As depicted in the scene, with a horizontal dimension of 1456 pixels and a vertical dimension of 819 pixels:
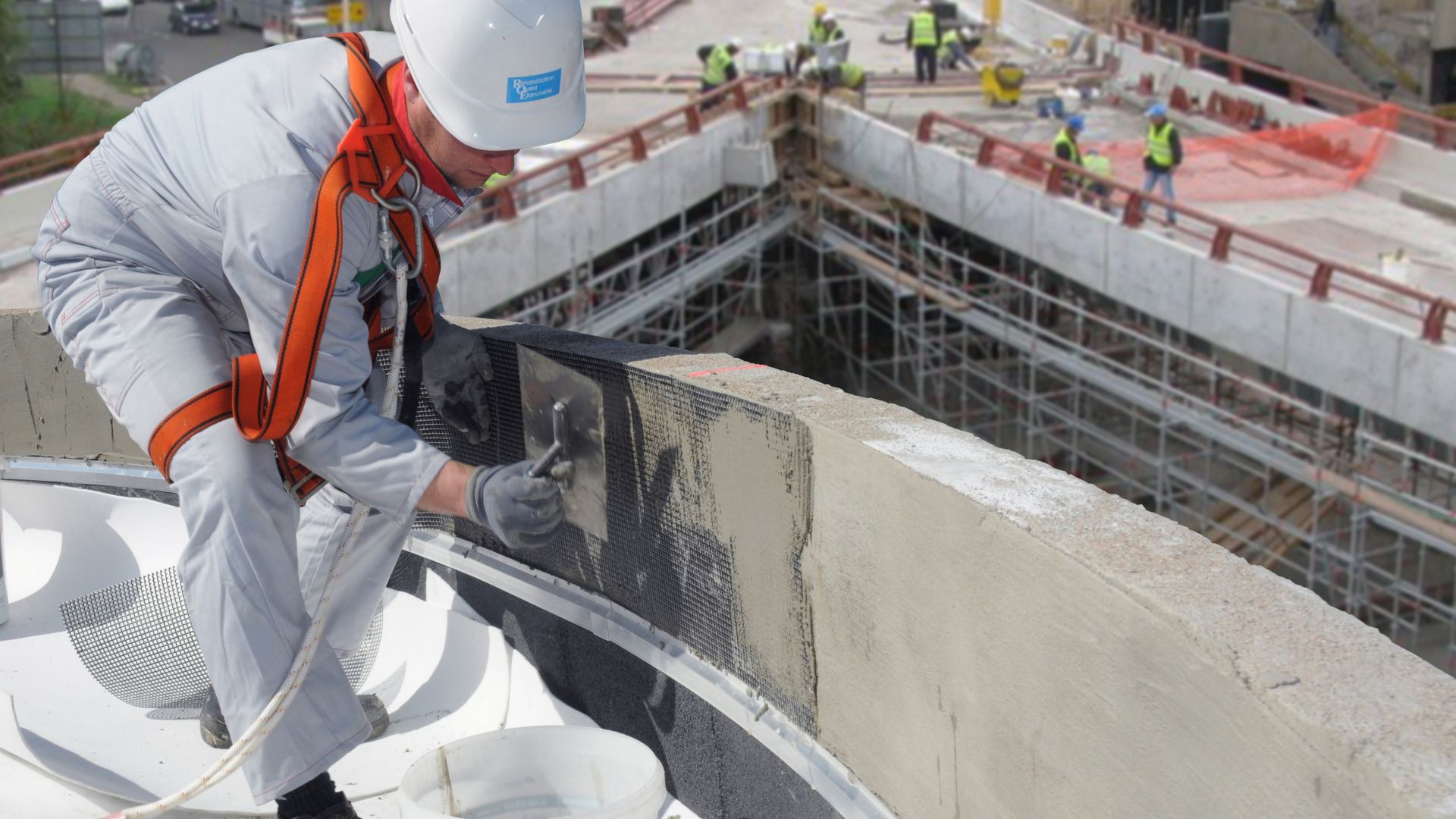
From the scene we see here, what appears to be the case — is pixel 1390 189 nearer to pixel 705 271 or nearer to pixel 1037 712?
pixel 705 271

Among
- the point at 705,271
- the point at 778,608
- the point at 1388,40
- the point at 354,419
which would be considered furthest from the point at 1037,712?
the point at 1388,40

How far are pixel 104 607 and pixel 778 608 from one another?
6.82 feet

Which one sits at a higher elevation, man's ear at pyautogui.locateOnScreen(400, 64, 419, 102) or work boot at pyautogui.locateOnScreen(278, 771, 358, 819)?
man's ear at pyautogui.locateOnScreen(400, 64, 419, 102)

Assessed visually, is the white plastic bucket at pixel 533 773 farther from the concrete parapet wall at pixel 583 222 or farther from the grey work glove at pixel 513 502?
the concrete parapet wall at pixel 583 222

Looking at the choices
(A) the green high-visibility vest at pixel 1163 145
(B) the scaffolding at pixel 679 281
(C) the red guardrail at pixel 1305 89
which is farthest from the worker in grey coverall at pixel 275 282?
(C) the red guardrail at pixel 1305 89

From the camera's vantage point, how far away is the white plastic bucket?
136 inches

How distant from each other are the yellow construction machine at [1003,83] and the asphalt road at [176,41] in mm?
17190

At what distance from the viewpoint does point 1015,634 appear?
7.69ft

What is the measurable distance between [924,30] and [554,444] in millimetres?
23240

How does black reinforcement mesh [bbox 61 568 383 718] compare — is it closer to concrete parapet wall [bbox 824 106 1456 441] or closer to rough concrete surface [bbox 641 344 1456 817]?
rough concrete surface [bbox 641 344 1456 817]

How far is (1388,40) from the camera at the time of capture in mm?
25719

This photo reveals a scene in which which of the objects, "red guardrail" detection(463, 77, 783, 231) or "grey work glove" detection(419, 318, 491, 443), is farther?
"red guardrail" detection(463, 77, 783, 231)

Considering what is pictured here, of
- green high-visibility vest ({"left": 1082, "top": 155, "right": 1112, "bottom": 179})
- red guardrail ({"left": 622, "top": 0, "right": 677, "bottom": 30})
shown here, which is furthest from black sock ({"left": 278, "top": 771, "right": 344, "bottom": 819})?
red guardrail ({"left": 622, "top": 0, "right": 677, "bottom": 30})

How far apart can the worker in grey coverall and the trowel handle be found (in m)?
0.05
